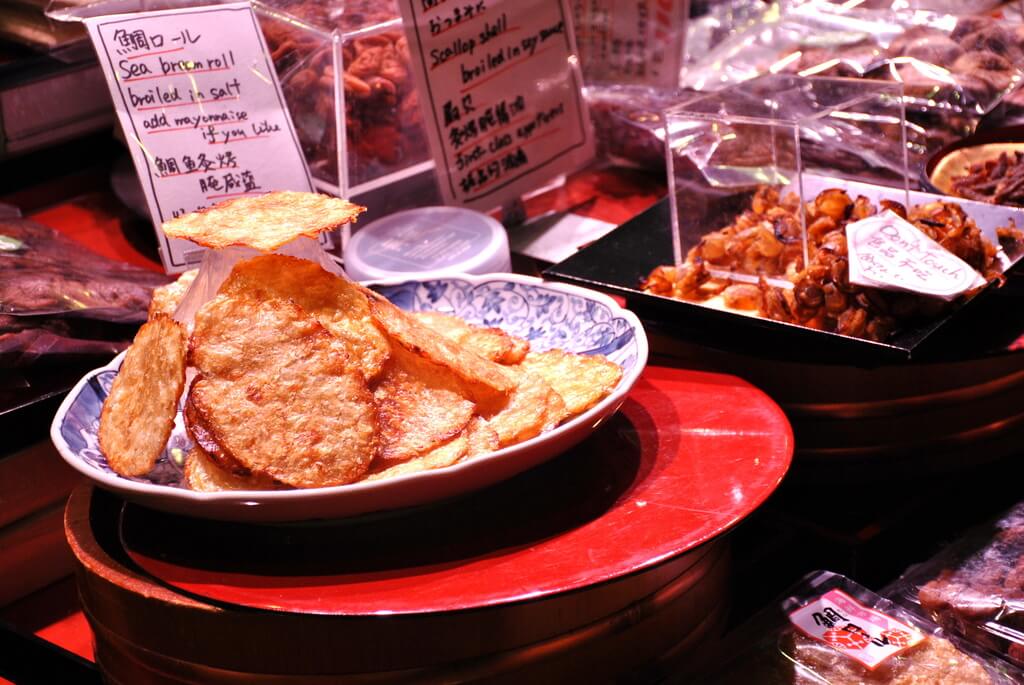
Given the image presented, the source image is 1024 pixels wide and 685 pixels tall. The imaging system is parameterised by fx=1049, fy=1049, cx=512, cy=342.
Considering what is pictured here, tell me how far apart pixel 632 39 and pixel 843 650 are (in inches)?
60.5

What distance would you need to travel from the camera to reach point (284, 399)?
1.01 metres

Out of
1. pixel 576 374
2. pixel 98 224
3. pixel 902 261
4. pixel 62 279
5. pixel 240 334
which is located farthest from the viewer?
pixel 98 224

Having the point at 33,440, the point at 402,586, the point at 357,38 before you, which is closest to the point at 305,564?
the point at 402,586

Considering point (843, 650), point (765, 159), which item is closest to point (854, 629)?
point (843, 650)

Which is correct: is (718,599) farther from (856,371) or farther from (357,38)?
(357,38)

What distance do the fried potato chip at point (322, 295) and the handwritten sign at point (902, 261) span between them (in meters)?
0.64

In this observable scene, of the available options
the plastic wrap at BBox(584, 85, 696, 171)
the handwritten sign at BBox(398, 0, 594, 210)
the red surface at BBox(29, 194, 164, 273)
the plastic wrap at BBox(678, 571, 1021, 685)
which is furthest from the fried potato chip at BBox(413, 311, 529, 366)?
the plastic wrap at BBox(584, 85, 696, 171)

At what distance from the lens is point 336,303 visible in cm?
111

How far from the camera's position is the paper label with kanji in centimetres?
111

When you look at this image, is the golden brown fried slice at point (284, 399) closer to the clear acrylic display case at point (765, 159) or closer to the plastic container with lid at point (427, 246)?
the plastic container with lid at point (427, 246)

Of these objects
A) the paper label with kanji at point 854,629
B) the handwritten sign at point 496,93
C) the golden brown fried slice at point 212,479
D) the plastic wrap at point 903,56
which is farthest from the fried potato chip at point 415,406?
the plastic wrap at point 903,56

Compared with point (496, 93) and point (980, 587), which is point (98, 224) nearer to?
point (496, 93)

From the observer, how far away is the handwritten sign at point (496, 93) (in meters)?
1.71

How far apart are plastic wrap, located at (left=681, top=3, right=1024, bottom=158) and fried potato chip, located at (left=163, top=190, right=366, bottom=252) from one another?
1382 millimetres
